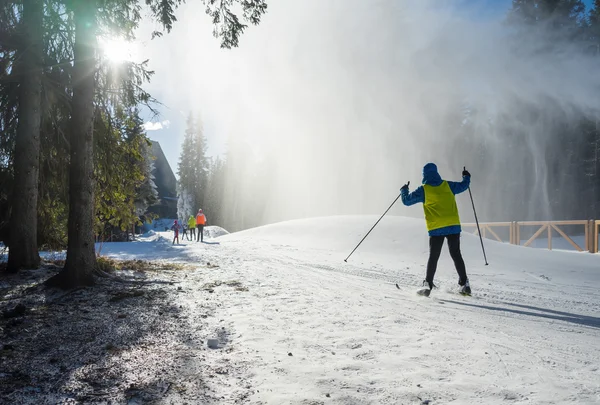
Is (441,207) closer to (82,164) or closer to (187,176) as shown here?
(82,164)

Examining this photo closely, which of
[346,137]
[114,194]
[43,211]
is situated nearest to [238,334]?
[114,194]

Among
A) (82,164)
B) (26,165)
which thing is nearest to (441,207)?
(82,164)

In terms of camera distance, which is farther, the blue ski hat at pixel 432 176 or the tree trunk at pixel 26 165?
the tree trunk at pixel 26 165

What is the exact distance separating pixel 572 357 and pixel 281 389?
238cm

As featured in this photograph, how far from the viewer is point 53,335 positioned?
3.28 metres

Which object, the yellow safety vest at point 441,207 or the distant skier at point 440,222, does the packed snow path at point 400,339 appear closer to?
the distant skier at point 440,222

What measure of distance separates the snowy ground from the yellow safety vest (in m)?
1.16

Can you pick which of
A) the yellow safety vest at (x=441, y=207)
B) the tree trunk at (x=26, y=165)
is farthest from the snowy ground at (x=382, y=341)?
the tree trunk at (x=26, y=165)

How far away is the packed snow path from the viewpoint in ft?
7.18

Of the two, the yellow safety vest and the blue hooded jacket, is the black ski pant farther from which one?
the yellow safety vest

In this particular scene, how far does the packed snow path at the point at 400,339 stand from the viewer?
2189 mm

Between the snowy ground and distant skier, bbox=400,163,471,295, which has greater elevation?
distant skier, bbox=400,163,471,295

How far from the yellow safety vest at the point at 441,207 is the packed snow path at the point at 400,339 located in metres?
1.17

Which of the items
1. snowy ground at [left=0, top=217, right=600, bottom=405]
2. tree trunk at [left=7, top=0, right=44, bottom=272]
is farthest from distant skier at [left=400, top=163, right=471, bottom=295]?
tree trunk at [left=7, top=0, right=44, bottom=272]
